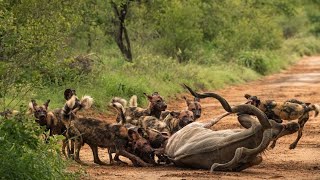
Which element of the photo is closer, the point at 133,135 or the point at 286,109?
the point at 133,135

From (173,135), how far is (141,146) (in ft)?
1.40

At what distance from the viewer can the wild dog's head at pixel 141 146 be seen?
31.9 ft

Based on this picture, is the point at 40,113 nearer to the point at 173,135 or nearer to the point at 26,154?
the point at 173,135

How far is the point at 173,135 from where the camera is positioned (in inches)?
383

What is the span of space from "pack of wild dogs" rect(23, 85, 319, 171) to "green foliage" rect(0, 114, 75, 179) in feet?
5.32

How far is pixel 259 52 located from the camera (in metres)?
35.9

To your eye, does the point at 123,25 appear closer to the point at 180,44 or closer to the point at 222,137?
the point at 180,44

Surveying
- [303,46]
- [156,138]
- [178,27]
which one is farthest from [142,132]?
[303,46]

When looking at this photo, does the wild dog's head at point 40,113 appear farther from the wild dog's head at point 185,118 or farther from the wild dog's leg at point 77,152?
the wild dog's head at point 185,118

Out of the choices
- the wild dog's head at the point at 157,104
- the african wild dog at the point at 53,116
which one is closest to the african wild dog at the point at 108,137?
the african wild dog at the point at 53,116

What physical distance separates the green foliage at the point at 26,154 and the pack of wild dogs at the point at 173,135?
1622 mm

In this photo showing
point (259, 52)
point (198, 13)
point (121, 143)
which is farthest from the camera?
point (259, 52)

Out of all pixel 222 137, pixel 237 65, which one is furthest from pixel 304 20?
pixel 222 137

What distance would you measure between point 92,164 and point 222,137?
1848 mm
